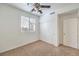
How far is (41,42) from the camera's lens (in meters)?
2.23

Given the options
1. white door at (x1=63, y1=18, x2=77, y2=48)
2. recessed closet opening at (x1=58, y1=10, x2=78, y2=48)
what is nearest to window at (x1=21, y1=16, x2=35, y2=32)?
recessed closet opening at (x1=58, y1=10, x2=78, y2=48)

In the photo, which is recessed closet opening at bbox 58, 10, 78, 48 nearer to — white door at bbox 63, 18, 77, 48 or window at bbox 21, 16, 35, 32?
white door at bbox 63, 18, 77, 48

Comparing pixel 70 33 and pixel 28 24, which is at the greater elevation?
pixel 28 24

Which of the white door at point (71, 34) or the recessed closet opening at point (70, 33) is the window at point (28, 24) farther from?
the white door at point (71, 34)

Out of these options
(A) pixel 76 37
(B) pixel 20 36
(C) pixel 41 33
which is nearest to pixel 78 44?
(A) pixel 76 37

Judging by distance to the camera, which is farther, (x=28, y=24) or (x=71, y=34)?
(x=71, y=34)

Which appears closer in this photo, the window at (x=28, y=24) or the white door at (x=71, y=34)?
the window at (x=28, y=24)

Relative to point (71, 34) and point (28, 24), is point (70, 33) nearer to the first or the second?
point (71, 34)

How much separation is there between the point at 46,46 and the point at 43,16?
2.71 feet

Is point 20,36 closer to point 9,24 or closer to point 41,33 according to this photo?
point 9,24

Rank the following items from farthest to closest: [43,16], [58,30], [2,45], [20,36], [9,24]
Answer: [58,30]
[20,36]
[9,24]
[2,45]
[43,16]

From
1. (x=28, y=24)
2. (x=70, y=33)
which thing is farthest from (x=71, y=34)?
(x=28, y=24)

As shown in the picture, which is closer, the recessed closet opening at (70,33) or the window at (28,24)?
the window at (28,24)

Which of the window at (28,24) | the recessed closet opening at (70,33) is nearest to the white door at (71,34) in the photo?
the recessed closet opening at (70,33)
